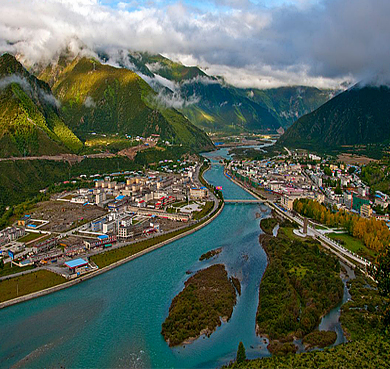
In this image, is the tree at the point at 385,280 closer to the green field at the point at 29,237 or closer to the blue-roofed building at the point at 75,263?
the blue-roofed building at the point at 75,263

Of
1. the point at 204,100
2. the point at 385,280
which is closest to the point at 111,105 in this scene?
the point at 204,100

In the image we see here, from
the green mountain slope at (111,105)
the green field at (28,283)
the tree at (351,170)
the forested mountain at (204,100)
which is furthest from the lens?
the forested mountain at (204,100)

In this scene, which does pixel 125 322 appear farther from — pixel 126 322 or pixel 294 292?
pixel 294 292

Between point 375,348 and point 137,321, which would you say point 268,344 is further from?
point 137,321

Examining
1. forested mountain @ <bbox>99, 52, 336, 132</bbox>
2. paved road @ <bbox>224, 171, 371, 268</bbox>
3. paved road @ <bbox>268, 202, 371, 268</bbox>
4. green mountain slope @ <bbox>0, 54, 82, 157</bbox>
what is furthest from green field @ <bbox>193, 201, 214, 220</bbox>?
forested mountain @ <bbox>99, 52, 336, 132</bbox>

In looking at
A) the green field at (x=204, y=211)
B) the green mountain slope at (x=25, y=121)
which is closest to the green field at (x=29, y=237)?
the green field at (x=204, y=211)

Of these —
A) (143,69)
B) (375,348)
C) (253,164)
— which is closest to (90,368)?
(375,348)
